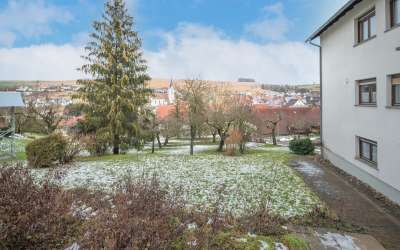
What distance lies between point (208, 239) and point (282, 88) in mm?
65403

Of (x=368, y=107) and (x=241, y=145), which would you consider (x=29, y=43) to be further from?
(x=368, y=107)

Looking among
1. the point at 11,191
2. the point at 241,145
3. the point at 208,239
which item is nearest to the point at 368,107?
the point at 208,239

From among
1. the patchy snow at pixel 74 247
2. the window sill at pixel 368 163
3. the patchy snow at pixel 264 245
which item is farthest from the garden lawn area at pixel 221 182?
the window sill at pixel 368 163

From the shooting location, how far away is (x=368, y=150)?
361 inches

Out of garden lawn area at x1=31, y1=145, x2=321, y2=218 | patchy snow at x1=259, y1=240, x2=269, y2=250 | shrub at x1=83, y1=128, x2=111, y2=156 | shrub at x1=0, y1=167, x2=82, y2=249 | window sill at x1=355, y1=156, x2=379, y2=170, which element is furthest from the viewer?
shrub at x1=83, y1=128, x2=111, y2=156

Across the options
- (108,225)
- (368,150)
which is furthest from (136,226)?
(368,150)

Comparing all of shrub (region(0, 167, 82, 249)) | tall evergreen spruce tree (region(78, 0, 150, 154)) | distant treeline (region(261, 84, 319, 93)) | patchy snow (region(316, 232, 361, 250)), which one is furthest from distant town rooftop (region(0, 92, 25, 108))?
distant treeline (region(261, 84, 319, 93))

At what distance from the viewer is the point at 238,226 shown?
14.9ft

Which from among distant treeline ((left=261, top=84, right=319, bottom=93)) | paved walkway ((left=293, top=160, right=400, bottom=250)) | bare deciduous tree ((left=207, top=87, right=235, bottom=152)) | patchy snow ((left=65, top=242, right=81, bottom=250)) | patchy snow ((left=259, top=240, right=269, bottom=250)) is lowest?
paved walkway ((left=293, top=160, right=400, bottom=250))

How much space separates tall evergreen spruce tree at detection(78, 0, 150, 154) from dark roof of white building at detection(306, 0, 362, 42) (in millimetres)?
10941

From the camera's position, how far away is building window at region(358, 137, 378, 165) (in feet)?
28.5

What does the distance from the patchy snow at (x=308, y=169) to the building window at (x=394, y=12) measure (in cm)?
575

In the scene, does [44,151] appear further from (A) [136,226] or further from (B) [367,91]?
(B) [367,91]

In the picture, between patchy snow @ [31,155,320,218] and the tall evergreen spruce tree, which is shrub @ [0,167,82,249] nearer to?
patchy snow @ [31,155,320,218]
